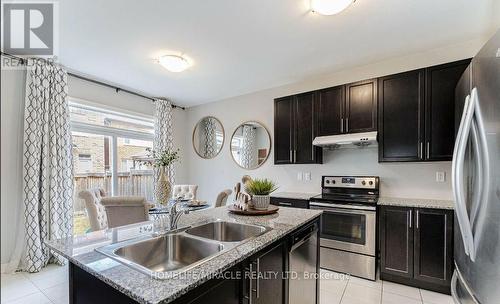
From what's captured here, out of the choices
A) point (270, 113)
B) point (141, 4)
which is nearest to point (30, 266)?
point (141, 4)

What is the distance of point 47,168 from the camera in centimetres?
311

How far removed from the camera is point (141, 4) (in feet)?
7.04

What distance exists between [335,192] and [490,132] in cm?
215

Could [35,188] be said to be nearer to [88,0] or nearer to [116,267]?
[88,0]

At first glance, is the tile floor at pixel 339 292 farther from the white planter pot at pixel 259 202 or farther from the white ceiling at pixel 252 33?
the white ceiling at pixel 252 33

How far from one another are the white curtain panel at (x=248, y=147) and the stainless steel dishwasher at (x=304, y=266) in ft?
8.10

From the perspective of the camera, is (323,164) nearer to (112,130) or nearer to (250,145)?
(250,145)

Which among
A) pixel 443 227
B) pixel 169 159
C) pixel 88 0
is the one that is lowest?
pixel 443 227

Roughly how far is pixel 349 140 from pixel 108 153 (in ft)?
12.5

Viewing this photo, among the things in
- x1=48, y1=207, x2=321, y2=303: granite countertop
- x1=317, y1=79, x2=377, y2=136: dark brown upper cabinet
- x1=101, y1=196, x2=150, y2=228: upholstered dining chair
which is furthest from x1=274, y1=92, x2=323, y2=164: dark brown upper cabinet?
x1=101, y1=196, x2=150, y2=228: upholstered dining chair

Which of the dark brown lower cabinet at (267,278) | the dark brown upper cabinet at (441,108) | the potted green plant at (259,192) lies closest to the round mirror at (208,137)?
the potted green plant at (259,192)

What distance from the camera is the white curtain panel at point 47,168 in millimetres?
2924

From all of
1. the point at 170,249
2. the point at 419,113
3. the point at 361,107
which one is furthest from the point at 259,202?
the point at 419,113

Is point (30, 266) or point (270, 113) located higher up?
point (270, 113)
